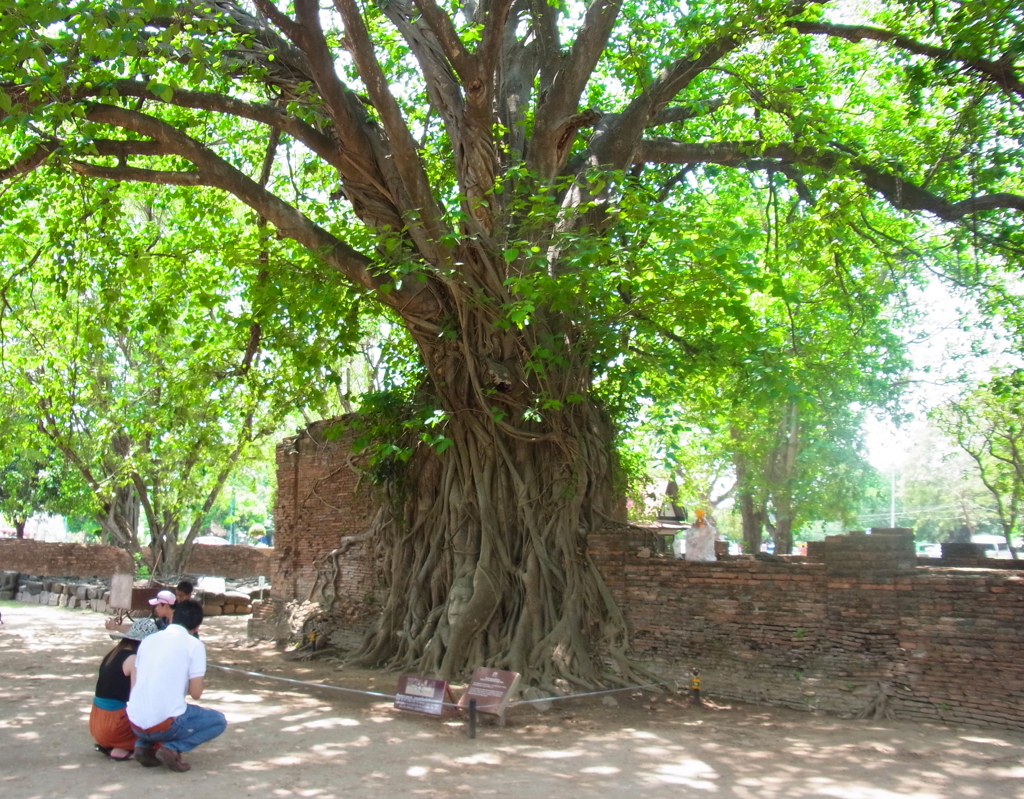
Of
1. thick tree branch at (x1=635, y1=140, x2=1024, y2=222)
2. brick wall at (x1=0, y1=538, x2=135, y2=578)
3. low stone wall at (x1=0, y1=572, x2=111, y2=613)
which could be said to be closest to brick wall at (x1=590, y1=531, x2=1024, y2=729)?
thick tree branch at (x1=635, y1=140, x2=1024, y2=222)

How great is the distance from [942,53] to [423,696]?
25.3ft

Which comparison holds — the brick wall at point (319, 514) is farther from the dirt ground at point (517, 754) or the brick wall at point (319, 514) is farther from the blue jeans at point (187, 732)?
the blue jeans at point (187, 732)

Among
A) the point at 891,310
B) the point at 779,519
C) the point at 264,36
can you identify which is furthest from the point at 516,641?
the point at 779,519

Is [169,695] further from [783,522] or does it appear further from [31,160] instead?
[783,522]

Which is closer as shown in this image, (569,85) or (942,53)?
(942,53)

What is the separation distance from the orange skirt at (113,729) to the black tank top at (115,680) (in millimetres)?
124

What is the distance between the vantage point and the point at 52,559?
26.9 meters

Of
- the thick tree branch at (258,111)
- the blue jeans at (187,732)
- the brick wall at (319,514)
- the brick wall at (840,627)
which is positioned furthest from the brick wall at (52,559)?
the blue jeans at (187,732)

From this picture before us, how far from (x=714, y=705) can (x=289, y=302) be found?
643cm

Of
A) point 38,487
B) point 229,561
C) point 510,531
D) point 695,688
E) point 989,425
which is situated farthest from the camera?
point 229,561

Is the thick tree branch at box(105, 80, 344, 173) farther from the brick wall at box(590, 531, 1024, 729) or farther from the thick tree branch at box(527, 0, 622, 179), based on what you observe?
the brick wall at box(590, 531, 1024, 729)

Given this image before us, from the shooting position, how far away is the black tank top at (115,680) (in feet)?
18.6

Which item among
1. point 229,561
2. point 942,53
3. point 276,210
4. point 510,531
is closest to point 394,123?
point 276,210

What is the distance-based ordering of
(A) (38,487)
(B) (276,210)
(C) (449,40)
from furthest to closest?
(A) (38,487) < (B) (276,210) < (C) (449,40)
